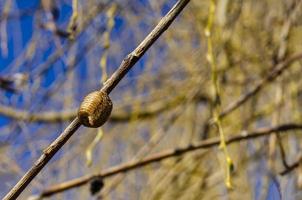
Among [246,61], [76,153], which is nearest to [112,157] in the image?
[76,153]

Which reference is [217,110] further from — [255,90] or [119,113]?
[119,113]

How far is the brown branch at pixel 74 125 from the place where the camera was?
1.48ft

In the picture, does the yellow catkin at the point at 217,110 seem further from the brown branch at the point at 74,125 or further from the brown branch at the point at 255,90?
the brown branch at the point at 74,125

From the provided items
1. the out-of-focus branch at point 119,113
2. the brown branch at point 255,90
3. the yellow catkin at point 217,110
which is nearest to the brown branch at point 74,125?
the yellow catkin at point 217,110

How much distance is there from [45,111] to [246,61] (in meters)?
0.75

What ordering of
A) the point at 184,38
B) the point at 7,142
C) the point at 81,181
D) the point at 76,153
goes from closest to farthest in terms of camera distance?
the point at 81,181 → the point at 7,142 → the point at 76,153 → the point at 184,38

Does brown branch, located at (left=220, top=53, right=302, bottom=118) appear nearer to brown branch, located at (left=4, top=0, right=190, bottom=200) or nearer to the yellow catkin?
the yellow catkin

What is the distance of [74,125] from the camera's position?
452 mm

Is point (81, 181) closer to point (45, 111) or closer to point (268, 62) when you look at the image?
point (268, 62)

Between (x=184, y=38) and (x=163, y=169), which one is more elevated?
(x=184, y=38)

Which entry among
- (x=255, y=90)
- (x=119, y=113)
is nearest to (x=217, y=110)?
(x=255, y=90)

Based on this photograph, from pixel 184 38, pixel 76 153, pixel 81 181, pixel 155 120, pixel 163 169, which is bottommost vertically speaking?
pixel 81 181

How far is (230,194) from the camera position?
1.65 meters

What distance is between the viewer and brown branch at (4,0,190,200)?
450 mm
